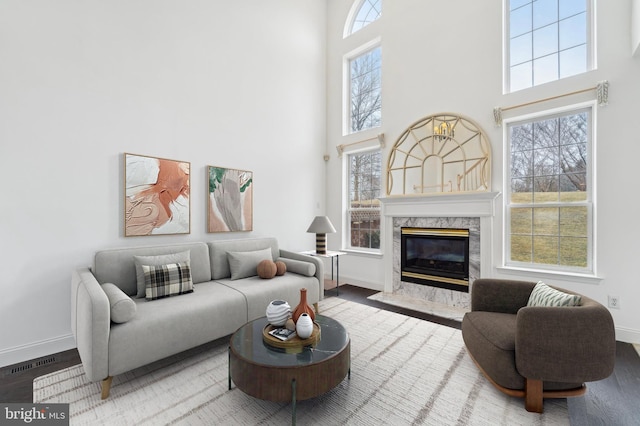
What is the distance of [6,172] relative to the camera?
2.32 m

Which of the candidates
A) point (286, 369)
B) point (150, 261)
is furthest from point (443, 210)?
point (150, 261)

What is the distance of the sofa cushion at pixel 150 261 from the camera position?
2.61 m

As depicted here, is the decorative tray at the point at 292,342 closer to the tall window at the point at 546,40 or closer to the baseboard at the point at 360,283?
the baseboard at the point at 360,283

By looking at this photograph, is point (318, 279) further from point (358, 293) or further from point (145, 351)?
point (145, 351)

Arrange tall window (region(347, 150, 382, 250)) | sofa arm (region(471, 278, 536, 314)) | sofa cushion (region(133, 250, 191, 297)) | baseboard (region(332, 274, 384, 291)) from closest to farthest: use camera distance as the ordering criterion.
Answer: sofa arm (region(471, 278, 536, 314)) → sofa cushion (region(133, 250, 191, 297)) → baseboard (region(332, 274, 384, 291)) → tall window (region(347, 150, 382, 250))

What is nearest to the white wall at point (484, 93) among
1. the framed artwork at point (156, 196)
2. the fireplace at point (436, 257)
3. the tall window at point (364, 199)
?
the tall window at point (364, 199)

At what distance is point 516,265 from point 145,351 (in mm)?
3865

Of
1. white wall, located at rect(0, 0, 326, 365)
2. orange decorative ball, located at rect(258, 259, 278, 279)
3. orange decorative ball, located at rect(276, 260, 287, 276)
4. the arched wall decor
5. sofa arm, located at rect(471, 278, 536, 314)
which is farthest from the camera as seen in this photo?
the arched wall decor

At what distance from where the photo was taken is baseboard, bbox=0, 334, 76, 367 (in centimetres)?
230

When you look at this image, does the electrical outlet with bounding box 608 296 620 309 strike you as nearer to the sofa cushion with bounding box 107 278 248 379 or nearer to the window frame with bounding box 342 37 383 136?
the sofa cushion with bounding box 107 278 248 379

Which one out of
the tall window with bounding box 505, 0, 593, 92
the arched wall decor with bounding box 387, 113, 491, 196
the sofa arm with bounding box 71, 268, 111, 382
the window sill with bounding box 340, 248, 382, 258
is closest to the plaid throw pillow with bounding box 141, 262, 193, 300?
the sofa arm with bounding box 71, 268, 111, 382

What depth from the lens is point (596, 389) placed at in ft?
6.41

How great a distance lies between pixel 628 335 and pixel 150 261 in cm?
457

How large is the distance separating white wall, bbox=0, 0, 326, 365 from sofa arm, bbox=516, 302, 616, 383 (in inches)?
132
